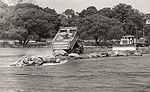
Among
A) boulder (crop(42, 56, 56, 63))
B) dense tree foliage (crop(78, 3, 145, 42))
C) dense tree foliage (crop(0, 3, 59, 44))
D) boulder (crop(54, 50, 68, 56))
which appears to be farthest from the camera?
dense tree foliage (crop(78, 3, 145, 42))

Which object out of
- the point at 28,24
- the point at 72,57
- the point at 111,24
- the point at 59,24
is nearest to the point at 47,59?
the point at 72,57

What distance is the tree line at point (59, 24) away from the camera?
67.0m

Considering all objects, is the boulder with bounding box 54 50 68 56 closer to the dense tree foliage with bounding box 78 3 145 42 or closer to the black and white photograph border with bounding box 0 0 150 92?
the black and white photograph border with bounding box 0 0 150 92

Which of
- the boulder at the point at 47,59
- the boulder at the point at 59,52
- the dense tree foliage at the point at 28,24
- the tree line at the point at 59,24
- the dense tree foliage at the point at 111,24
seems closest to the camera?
the boulder at the point at 47,59

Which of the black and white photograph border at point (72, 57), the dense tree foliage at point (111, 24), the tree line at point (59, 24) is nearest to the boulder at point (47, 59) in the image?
the black and white photograph border at point (72, 57)

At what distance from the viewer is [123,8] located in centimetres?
9456

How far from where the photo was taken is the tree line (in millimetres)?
67044

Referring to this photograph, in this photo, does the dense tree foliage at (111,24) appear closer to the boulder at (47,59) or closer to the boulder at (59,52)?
the boulder at (59,52)

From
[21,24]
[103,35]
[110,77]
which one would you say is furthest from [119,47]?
[110,77]

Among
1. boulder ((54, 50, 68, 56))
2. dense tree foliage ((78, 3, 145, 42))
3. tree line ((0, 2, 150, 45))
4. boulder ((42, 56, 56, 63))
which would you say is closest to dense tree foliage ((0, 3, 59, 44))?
tree line ((0, 2, 150, 45))

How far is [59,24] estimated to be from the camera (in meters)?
90.8

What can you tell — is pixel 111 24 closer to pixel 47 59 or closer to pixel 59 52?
pixel 59 52

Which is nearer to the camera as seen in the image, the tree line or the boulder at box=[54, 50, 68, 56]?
the boulder at box=[54, 50, 68, 56]

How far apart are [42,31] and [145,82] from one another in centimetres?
6203
